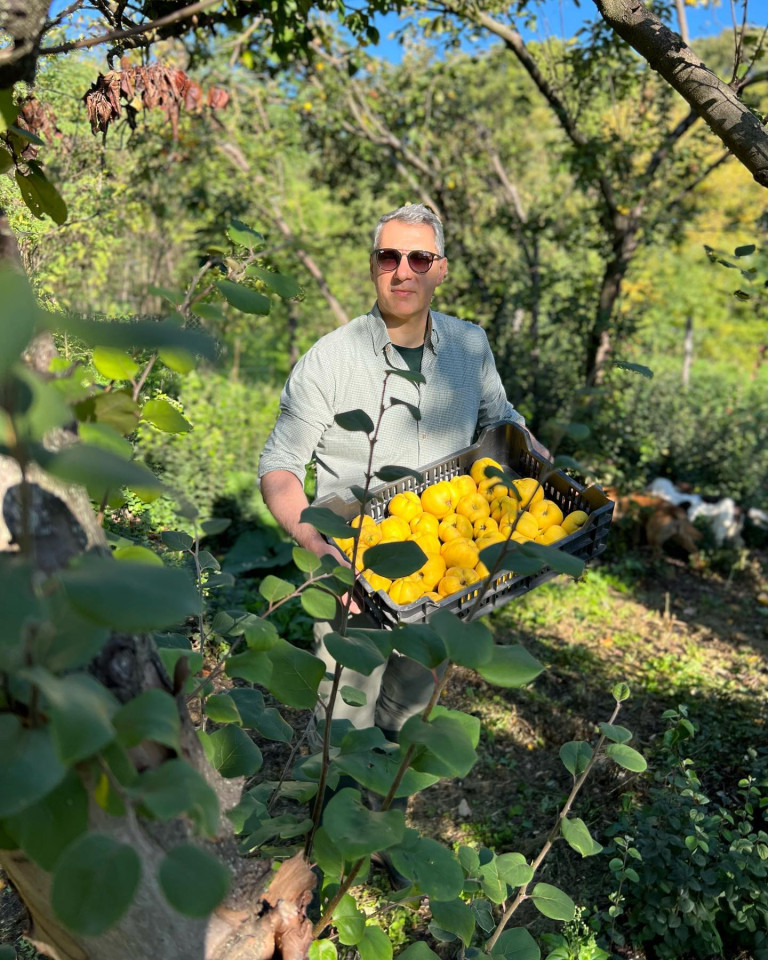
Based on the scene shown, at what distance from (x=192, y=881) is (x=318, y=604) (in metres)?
0.47

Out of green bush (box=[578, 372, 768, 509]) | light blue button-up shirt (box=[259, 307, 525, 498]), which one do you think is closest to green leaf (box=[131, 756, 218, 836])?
light blue button-up shirt (box=[259, 307, 525, 498])

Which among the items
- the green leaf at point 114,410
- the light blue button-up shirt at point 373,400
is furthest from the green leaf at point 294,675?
the light blue button-up shirt at point 373,400

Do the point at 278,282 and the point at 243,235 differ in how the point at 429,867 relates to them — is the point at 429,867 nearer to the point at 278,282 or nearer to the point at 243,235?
the point at 278,282

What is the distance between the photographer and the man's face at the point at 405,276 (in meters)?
2.27

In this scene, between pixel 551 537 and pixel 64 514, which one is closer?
pixel 64 514

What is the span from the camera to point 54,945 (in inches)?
35.9

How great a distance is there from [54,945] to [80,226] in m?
4.71

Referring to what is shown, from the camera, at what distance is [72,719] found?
52 centimetres

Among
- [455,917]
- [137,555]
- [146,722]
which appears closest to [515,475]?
[455,917]

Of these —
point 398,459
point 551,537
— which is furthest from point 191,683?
point 398,459

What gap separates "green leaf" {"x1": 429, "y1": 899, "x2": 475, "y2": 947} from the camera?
3.41ft

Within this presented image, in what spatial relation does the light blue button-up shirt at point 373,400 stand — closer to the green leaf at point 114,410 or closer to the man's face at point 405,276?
the man's face at point 405,276

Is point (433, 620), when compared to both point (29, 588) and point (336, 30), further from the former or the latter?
point (336, 30)

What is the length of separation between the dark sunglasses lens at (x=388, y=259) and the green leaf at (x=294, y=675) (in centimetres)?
152
